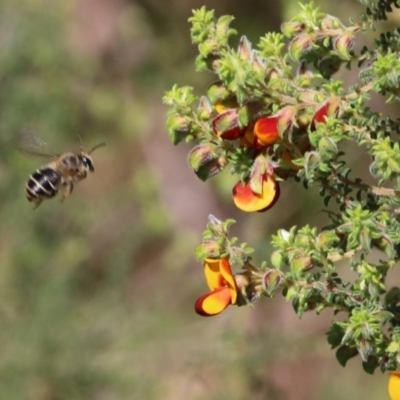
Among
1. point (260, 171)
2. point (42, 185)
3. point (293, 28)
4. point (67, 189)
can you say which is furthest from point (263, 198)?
point (67, 189)

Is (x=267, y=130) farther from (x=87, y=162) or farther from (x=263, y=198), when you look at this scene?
(x=87, y=162)

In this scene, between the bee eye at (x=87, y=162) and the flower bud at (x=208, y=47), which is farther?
the bee eye at (x=87, y=162)

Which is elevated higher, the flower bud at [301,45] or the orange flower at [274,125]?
the flower bud at [301,45]

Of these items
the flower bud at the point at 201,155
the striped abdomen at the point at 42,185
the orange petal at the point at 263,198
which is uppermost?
the striped abdomen at the point at 42,185

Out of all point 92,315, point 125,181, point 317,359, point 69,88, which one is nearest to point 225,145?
point 92,315

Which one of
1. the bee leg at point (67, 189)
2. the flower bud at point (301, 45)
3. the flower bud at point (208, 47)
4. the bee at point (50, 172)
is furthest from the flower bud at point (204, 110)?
the bee leg at point (67, 189)

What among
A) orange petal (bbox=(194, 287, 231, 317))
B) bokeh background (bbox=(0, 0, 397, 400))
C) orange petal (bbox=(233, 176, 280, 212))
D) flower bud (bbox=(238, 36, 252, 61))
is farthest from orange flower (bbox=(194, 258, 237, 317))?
bokeh background (bbox=(0, 0, 397, 400))

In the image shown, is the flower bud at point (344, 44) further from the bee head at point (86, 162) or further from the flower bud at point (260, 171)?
the bee head at point (86, 162)
